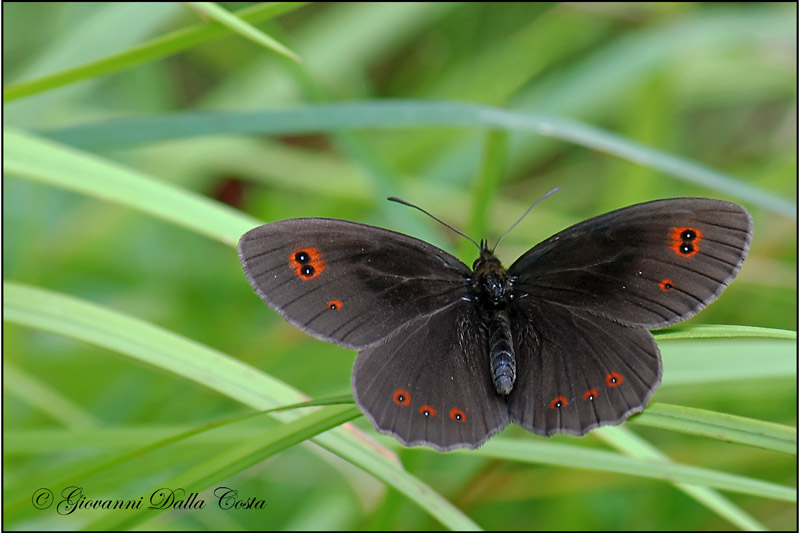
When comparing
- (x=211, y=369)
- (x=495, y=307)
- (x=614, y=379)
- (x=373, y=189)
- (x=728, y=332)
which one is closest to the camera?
(x=728, y=332)

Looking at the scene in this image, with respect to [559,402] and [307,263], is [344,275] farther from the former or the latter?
[559,402]

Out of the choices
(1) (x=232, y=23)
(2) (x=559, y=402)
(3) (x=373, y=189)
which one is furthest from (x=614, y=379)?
(3) (x=373, y=189)

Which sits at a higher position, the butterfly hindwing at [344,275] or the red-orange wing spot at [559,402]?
the butterfly hindwing at [344,275]

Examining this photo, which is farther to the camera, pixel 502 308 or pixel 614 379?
pixel 502 308

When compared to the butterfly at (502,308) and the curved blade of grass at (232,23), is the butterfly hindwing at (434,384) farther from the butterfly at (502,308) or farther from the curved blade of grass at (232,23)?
the curved blade of grass at (232,23)

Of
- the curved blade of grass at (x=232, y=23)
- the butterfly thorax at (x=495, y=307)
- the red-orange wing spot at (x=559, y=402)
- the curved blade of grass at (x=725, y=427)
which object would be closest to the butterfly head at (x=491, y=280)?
the butterfly thorax at (x=495, y=307)
